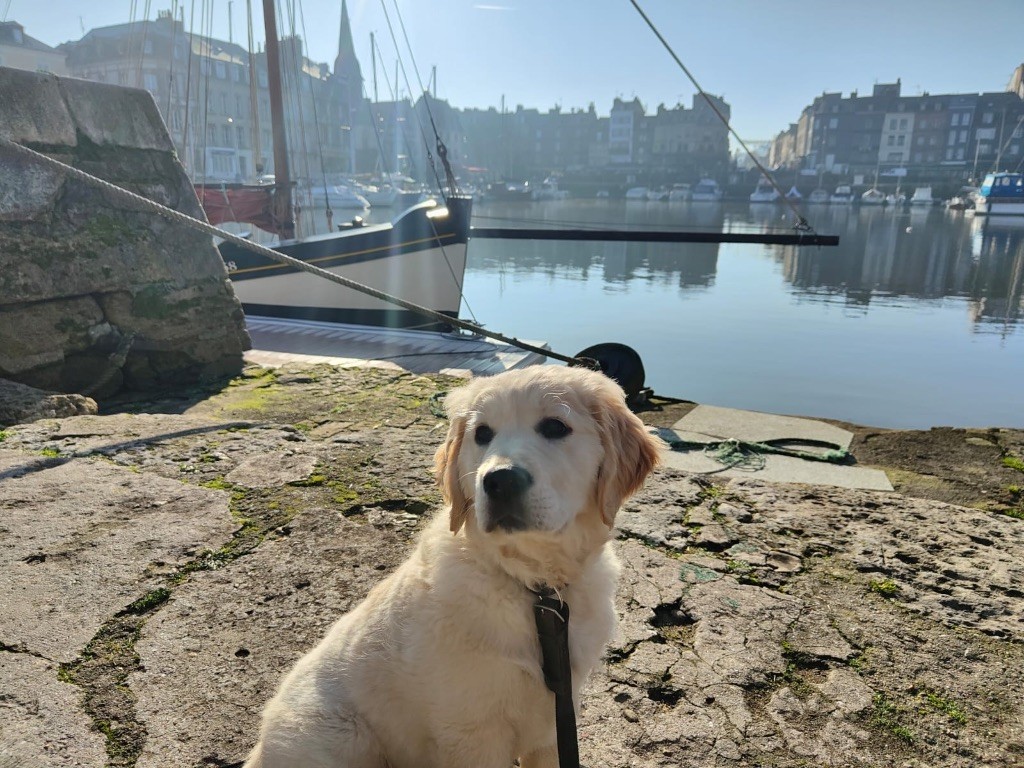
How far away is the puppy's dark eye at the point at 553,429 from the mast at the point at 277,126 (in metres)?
16.6

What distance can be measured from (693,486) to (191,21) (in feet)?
78.1

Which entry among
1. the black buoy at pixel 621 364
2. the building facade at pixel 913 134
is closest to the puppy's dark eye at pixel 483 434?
the black buoy at pixel 621 364

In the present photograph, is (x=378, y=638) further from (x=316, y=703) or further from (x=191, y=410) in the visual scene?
(x=191, y=410)

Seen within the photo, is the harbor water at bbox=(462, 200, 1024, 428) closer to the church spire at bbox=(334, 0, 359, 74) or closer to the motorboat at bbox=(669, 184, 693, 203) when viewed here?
the church spire at bbox=(334, 0, 359, 74)

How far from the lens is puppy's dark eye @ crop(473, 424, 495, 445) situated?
2.22 m

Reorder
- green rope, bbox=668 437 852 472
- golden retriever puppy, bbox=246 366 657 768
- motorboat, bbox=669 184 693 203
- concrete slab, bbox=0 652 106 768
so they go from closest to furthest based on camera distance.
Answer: golden retriever puppy, bbox=246 366 657 768
concrete slab, bbox=0 652 106 768
green rope, bbox=668 437 852 472
motorboat, bbox=669 184 693 203

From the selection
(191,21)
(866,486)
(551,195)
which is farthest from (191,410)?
(551,195)

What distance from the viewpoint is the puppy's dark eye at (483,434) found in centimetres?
222

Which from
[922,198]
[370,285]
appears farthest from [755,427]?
[922,198]

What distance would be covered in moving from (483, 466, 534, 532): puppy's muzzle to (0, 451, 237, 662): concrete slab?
1834mm

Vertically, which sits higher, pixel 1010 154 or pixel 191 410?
pixel 1010 154

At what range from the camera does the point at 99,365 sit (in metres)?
5.97

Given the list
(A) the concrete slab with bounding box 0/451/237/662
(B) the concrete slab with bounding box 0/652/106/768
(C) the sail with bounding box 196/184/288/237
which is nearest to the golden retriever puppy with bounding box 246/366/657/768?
(B) the concrete slab with bounding box 0/652/106/768

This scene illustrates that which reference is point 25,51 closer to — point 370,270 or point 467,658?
point 370,270
